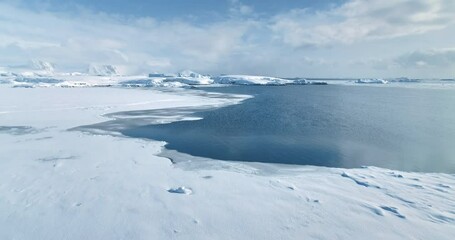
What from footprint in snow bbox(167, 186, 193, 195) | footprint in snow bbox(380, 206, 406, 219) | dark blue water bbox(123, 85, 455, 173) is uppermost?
footprint in snow bbox(167, 186, 193, 195)

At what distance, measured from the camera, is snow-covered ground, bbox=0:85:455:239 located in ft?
16.3

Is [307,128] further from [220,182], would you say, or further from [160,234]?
[160,234]

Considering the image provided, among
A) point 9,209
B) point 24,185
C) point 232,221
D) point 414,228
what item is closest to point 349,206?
point 414,228

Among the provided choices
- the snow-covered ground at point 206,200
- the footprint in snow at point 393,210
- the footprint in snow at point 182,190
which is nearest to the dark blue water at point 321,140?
the snow-covered ground at point 206,200

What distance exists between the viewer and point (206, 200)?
6137mm

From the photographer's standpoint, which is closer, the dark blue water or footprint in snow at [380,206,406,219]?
footprint in snow at [380,206,406,219]

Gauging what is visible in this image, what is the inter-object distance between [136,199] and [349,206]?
14.5 feet

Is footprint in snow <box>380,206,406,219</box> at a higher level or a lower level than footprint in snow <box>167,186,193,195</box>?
lower

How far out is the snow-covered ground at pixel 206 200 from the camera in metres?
4.97

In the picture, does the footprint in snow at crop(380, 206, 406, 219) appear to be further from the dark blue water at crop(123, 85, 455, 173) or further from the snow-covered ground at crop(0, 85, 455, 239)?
the dark blue water at crop(123, 85, 455, 173)

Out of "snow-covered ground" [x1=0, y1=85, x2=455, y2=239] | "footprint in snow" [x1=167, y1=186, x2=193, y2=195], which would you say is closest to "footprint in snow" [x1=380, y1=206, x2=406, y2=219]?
"snow-covered ground" [x1=0, y1=85, x2=455, y2=239]

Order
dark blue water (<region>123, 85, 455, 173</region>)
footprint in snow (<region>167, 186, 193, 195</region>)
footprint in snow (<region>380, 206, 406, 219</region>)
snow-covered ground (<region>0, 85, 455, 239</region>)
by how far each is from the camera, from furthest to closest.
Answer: dark blue water (<region>123, 85, 455, 173</region>)
footprint in snow (<region>167, 186, 193, 195</region>)
footprint in snow (<region>380, 206, 406, 219</region>)
snow-covered ground (<region>0, 85, 455, 239</region>)

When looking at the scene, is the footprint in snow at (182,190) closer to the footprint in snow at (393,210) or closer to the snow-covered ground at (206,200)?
the snow-covered ground at (206,200)

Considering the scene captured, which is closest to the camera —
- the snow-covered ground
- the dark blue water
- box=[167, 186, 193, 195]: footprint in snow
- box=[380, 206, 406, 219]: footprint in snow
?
Result: the snow-covered ground
